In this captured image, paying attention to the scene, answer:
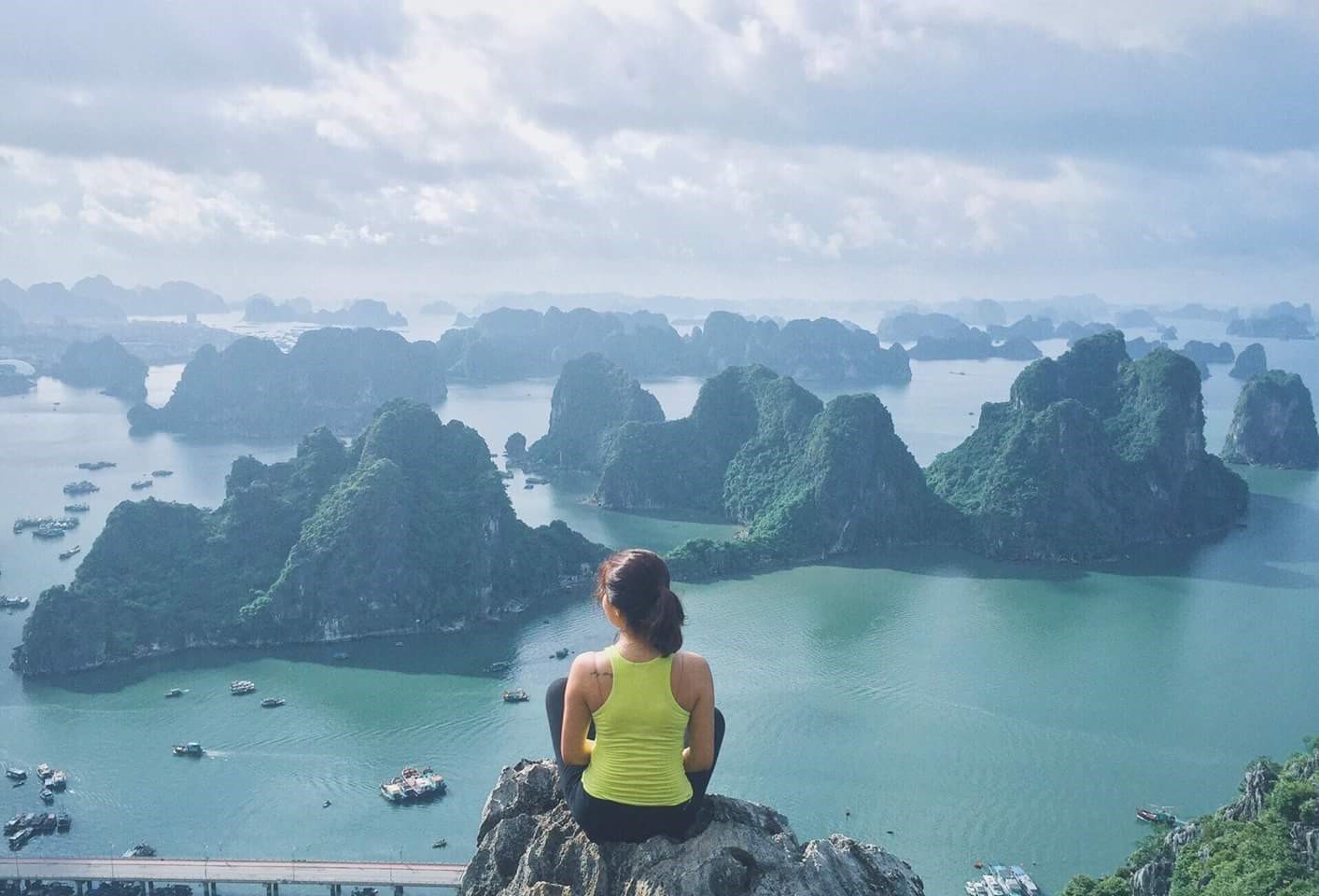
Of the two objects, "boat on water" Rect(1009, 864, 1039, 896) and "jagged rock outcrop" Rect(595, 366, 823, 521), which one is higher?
"jagged rock outcrop" Rect(595, 366, 823, 521)

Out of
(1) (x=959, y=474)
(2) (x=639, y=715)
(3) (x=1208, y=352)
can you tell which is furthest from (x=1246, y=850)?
(3) (x=1208, y=352)

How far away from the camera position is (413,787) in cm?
1962

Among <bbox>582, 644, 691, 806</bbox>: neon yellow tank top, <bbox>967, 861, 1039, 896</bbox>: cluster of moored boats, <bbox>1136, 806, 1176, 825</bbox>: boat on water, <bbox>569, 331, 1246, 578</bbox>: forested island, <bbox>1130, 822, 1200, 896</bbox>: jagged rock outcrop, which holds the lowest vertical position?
<bbox>967, 861, 1039, 896</bbox>: cluster of moored boats

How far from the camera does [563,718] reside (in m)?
3.08

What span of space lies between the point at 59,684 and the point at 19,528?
56.4 ft

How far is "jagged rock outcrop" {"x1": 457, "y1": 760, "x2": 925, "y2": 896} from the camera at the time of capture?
119 inches

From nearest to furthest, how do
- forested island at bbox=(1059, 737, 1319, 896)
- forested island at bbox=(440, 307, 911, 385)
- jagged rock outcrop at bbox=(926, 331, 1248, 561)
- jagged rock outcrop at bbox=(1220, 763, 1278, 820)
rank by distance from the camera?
1. forested island at bbox=(1059, 737, 1319, 896)
2. jagged rock outcrop at bbox=(1220, 763, 1278, 820)
3. jagged rock outcrop at bbox=(926, 331, 1248, 561)
4. forested island at bbox=(440, 307, 911, 385)

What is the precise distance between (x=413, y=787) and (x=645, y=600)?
18.0 m

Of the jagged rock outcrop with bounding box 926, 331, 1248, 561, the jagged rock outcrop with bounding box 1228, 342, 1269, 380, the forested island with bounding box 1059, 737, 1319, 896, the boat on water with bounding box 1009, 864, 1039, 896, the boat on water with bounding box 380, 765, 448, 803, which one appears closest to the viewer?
the forested island with bounding box 1059, 737, 1319, 896

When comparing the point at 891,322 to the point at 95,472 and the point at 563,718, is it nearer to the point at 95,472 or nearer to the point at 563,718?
the point at 95,472

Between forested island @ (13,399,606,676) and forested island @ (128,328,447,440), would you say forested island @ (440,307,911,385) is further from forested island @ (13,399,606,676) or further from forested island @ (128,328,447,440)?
forested island @ (13,399,606,676)

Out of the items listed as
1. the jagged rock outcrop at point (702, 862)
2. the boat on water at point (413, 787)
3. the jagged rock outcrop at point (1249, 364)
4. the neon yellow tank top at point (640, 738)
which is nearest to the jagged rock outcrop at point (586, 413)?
the boat on water at point (413, 787)

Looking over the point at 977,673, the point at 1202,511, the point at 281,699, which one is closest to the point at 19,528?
the point at 281,699

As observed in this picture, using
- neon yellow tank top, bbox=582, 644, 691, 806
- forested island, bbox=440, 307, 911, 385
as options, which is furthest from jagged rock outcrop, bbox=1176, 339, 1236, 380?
neon yellow tank top, bbox=582, 644, 691, 806
